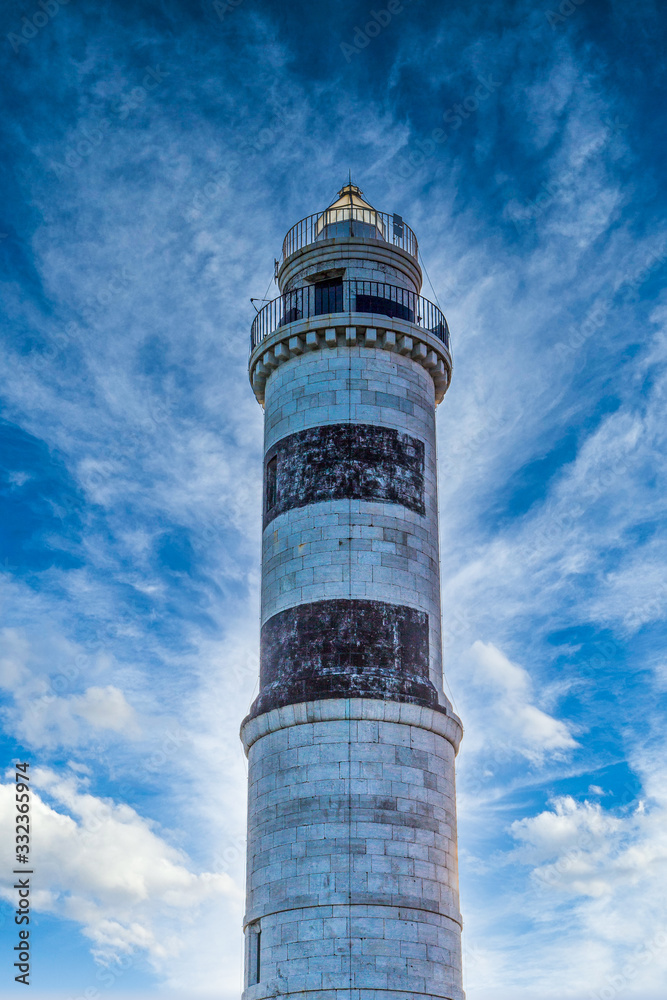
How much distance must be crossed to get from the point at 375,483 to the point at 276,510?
321cm

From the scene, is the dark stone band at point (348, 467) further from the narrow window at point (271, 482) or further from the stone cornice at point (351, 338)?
the stone cornice at point (351, 338)

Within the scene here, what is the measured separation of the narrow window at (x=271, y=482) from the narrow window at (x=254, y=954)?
12067 mm

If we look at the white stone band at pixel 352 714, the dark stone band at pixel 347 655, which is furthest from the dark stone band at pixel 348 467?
the white stone band at pixel 352 714

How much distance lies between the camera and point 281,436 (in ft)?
113

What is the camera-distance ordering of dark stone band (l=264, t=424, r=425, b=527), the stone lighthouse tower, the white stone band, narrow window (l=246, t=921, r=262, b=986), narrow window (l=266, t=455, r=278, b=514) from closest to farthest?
the stone lighthouse tower < narrow window (l=246, t=921, r=262, b=986) < the white stone band < dark stone band (l=264, t=424, r=425, b=527) < narrow window (l=266, t=455, r=278, b=514)

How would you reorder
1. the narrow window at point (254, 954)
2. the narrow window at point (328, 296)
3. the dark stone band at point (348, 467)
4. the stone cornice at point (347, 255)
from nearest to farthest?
1. the narrow window at point (254, 954)
2. the dark stone band at point (348, 467)
3. the narrow window at point (328, 296)
4. the stone cornice at point (347, 255)

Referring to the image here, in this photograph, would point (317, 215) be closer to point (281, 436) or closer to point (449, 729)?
point (281, 436)

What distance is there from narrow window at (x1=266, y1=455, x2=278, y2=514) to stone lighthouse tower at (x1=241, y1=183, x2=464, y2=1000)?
68 millimetres

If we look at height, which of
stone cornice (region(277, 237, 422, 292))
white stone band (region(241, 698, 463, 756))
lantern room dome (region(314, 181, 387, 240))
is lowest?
white stone band (region(241, 698, 463, 756))

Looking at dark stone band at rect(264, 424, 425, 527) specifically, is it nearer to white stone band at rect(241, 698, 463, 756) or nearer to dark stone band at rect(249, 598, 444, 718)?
dark stone band at rect(249, 598, 444, 718)

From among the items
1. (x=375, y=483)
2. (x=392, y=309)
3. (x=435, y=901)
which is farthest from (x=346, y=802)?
(x=392, y=309)

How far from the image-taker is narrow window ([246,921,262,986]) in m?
28.8

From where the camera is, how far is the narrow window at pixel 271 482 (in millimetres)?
34250

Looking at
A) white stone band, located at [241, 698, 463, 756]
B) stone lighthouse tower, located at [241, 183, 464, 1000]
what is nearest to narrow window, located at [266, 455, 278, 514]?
stone lighthouse tower, located at [241, 183, 464, 1000]
